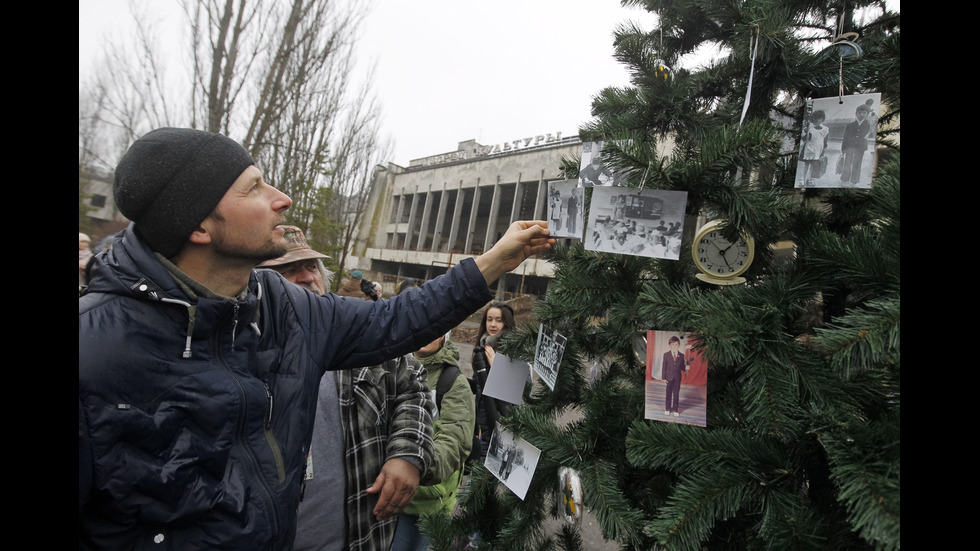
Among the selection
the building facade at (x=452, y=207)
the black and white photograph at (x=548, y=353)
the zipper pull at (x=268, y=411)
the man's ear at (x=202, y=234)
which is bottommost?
the zipper pull at (x=268, y=411)

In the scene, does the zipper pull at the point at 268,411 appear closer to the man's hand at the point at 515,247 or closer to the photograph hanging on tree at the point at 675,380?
the man's hand at the point at 515,247

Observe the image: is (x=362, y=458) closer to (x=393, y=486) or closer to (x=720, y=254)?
(x=393, y=486)

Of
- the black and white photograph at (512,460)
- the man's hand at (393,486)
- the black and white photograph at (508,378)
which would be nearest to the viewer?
the black and white photograph at (512,460)

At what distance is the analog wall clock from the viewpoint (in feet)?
4.03

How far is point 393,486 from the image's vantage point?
185 centimetres

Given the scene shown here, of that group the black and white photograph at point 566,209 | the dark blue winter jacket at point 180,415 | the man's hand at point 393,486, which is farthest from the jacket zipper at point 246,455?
the black and white photograph at point 566,209

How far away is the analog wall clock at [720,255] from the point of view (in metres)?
1.23

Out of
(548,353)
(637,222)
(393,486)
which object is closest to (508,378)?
(548,353)

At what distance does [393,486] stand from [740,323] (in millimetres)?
1434

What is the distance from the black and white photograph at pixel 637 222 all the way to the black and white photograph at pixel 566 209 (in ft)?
0.38

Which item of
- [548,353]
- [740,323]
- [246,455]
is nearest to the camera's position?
[740,323]

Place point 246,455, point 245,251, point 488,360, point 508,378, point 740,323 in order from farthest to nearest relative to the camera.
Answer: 1. point 488,360
2. point 508,378
3. point 245,251
4. point 246,455
5. point 740,323

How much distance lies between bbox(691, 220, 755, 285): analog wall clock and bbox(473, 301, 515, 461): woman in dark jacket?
7.14 feet
